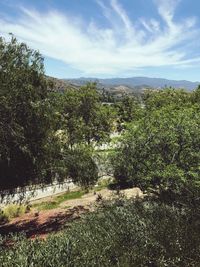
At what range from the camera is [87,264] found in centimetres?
766

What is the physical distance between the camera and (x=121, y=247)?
905cm

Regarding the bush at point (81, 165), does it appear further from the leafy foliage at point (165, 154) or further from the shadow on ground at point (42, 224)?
the leafy foliage at point (165, 154)

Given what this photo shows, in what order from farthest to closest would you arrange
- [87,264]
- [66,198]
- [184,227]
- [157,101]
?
[157,101] → [66,198] → [184,227] → [87,264]

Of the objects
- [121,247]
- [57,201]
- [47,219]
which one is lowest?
[57,201]

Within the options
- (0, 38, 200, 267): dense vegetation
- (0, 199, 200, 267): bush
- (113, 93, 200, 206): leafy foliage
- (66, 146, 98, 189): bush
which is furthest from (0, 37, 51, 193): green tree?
(0, 199, 200, 267): bush

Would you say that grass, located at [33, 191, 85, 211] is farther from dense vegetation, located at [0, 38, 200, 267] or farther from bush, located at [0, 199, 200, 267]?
bush, located at [0, 199, 200, 267]

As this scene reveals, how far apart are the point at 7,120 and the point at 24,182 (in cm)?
370

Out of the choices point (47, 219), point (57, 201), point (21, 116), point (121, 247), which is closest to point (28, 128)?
point (21, 116)

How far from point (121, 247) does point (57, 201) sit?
2064 cm

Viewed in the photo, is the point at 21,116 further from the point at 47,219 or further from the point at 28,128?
the point at 47,219

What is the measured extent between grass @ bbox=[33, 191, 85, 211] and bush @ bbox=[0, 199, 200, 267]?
53.6ft

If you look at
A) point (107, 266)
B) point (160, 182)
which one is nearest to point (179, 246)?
point (107, 266)

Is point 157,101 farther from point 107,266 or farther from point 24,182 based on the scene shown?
point 107,266

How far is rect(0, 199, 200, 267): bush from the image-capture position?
7.84 m
